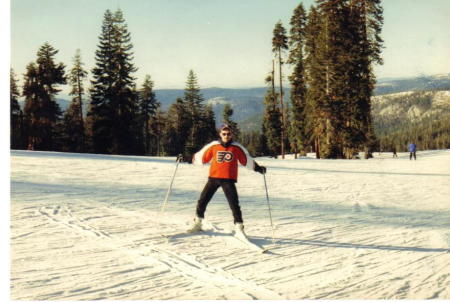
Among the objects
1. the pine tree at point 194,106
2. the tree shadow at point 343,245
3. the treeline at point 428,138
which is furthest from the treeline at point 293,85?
the treeline at point 428,138

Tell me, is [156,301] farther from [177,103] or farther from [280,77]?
→ [177,103]

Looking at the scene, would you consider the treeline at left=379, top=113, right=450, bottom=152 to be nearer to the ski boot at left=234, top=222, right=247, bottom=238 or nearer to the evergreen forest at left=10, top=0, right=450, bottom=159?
the evergreen forest at left=10, top=0, right=450, bottom=159

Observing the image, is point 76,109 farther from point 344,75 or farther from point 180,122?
point 344,75

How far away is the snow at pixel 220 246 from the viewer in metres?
4.39

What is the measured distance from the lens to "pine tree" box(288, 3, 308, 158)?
41469 mm

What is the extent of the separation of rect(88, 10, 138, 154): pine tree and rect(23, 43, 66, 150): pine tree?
14.3 ft

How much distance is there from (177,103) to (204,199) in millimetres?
52044

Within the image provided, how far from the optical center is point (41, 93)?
1200 inches

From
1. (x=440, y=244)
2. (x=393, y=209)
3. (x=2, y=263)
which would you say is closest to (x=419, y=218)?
(x=393, y=209)

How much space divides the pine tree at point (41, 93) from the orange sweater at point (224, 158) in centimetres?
2747

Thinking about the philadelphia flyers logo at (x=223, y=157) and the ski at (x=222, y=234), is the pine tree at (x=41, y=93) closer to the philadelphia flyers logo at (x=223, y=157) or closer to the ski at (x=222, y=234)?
the ski at (x=222, y=234)

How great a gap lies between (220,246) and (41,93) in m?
29.3

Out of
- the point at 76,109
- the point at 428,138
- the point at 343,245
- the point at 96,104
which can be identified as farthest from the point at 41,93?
the point at 428,138

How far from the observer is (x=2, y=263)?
494 centimetres
